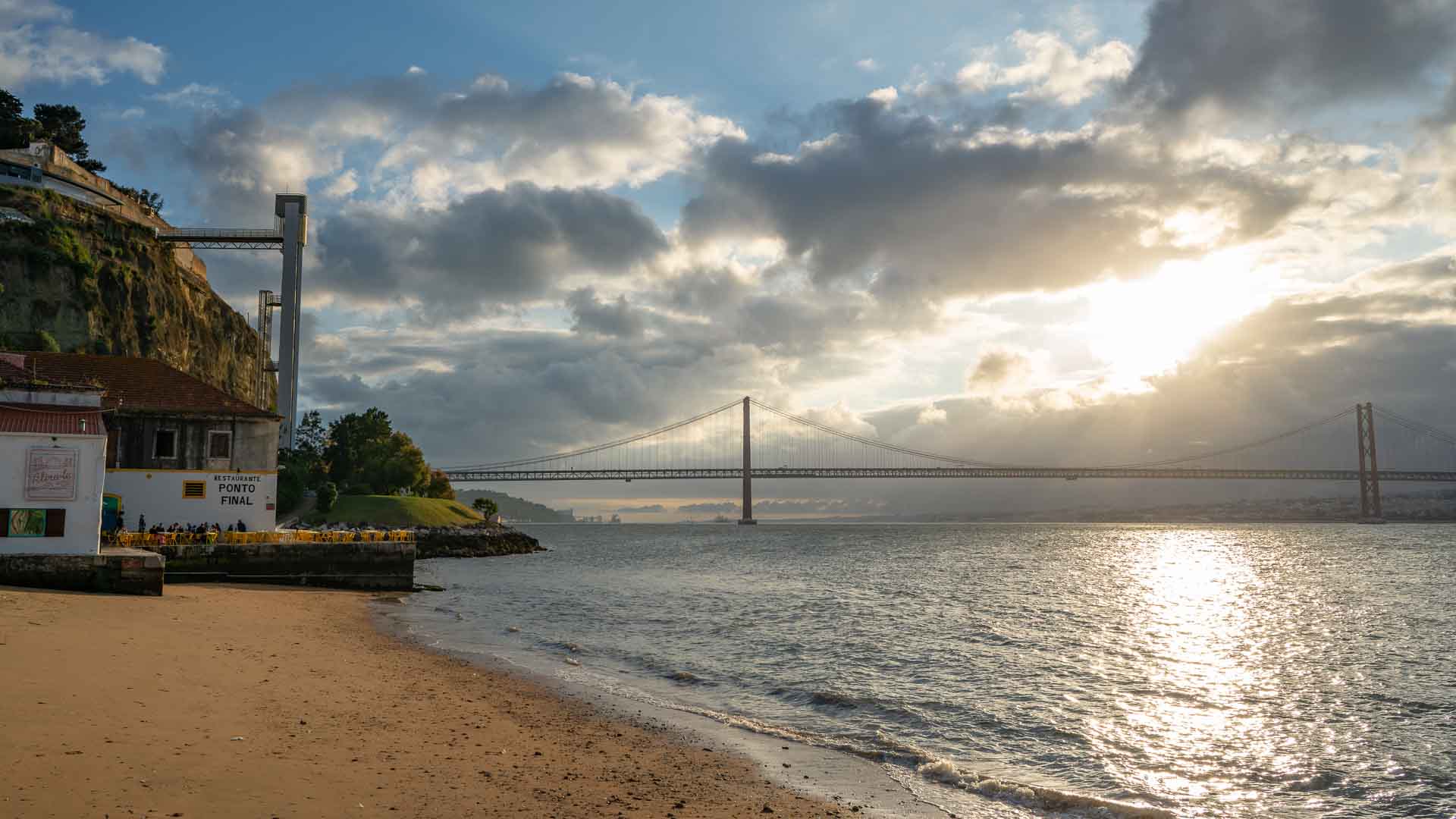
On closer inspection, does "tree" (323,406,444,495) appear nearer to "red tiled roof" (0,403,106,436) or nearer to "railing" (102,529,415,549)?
"railing" (102,529,415,549)

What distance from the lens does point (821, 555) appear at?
252 ft

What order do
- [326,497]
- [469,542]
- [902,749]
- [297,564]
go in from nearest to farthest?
[902,749] < [297,564] < [469,542] < [326,497]

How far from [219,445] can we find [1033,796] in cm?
3786

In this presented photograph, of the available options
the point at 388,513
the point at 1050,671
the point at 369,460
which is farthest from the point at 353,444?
the point at 1050,671

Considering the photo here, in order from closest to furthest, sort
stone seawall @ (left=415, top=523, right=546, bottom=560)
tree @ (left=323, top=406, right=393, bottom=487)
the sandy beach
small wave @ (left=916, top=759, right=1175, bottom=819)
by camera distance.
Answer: the sandy beach
small wave @ (left=916, top=759, right=1175, bottom=819)
stone seawall @ (left=415, top=523, right=546, bottom=560)
tree @ (left=323, top=406, right=393, bottom=487)

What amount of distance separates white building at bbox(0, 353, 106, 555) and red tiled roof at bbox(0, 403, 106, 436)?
2 cm

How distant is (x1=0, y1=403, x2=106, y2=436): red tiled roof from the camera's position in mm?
25719

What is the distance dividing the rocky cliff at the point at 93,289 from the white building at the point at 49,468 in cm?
3371

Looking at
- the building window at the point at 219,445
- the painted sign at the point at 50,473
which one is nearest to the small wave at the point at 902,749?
the painted sign at the point at 50,473

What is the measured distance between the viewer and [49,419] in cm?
2625

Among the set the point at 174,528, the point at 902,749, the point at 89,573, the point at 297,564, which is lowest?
the point at 902,749

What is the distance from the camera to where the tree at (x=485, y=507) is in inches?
4021

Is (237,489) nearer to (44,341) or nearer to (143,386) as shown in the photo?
(143,386)

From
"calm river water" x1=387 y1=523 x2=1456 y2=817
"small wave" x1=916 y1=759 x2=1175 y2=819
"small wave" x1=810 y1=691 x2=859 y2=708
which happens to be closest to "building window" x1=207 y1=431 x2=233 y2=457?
"calm river water" x1=387 y1=523 x2=1456 y2=817
